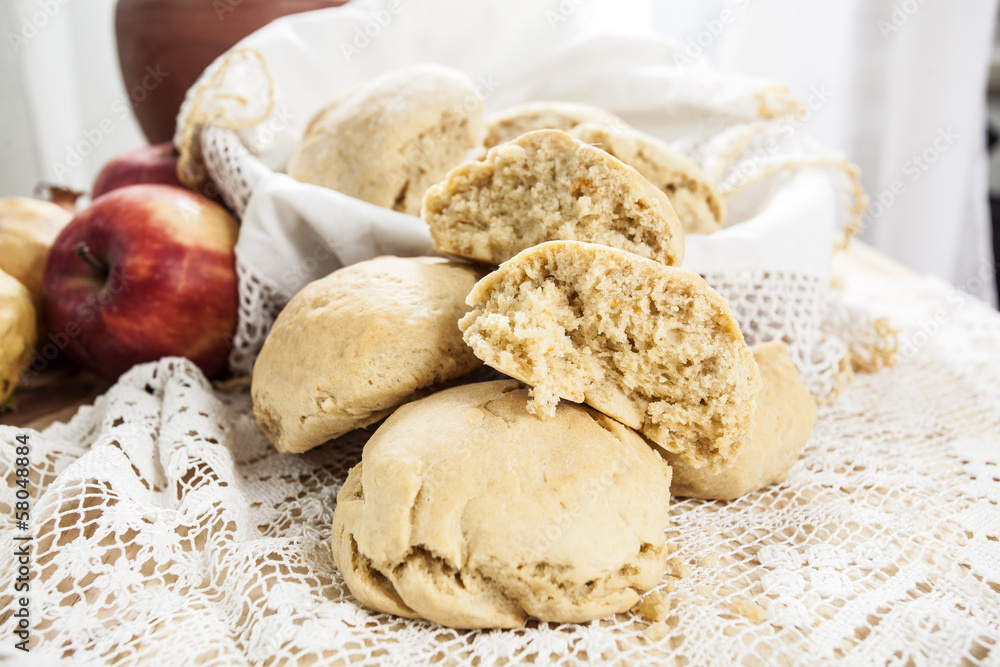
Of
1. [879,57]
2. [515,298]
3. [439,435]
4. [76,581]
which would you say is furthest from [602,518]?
[879,57]

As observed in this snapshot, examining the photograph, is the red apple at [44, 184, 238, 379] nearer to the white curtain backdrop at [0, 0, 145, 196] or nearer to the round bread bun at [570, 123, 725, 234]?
the round bread bun at [570, 123, 725, 234]

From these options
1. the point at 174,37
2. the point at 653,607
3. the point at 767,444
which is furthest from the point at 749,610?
the point at 174,37

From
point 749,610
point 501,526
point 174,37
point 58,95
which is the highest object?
point 174,37

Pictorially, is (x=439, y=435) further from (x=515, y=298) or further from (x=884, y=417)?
(x=884, y=417)

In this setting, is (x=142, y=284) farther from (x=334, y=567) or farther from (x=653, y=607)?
(x=653, y=607)

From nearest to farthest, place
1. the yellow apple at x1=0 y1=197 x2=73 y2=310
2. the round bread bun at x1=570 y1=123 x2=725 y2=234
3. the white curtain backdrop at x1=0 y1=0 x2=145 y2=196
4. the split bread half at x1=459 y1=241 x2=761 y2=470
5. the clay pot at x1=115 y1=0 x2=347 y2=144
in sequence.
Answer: the split bread half at x1=459 y1=241 x2=761 y2=470, the round bread bun at x1=570 y1=123 x2=725 y2=234, the yellow apple at x1=0 y1=197 x2=73 y2=310, the clay pot at x1=115 y1=0 x2=347 y2=144, the white curtain backdrop at x1=0 y1=0 x2=145 y2=196

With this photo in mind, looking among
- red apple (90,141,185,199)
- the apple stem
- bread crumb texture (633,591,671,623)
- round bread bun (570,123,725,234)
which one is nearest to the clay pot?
red apple (90,141,185,199)
